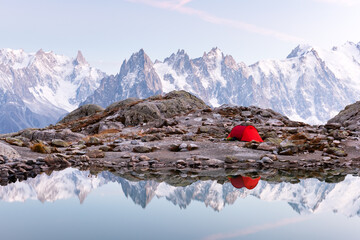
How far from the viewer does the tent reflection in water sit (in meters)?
17.6

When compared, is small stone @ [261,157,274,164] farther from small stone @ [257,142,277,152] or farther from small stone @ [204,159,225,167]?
small stone @ [257,142,277,152]

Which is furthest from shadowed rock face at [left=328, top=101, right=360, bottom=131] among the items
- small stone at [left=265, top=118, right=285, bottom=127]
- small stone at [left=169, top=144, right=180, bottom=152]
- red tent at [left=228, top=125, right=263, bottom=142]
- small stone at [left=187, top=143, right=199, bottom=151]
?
small stone at [left=169, top=144, right=180, bottom=152]

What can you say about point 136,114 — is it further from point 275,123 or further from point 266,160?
point 266,160

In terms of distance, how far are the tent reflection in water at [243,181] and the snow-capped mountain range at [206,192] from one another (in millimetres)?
324

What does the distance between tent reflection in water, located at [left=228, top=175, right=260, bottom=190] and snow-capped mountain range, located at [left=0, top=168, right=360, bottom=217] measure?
1.06ft

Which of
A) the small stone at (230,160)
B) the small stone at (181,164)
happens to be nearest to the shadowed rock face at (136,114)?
the small stone at (181,164)

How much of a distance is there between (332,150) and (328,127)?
42.3 ft

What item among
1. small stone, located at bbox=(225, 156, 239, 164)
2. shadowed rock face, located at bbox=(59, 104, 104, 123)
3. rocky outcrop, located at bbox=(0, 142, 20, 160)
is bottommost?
small stone, located at bbox=(225, 156, 239, 164)

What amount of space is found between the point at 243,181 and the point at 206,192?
3.14 meters

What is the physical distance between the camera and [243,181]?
18.7m

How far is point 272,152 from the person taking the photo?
2655cm

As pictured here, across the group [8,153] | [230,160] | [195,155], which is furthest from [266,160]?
[8,153]

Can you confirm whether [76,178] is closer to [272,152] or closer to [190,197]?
[190,197]

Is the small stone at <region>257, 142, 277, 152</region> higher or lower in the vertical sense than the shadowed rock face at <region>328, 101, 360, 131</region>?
lower
